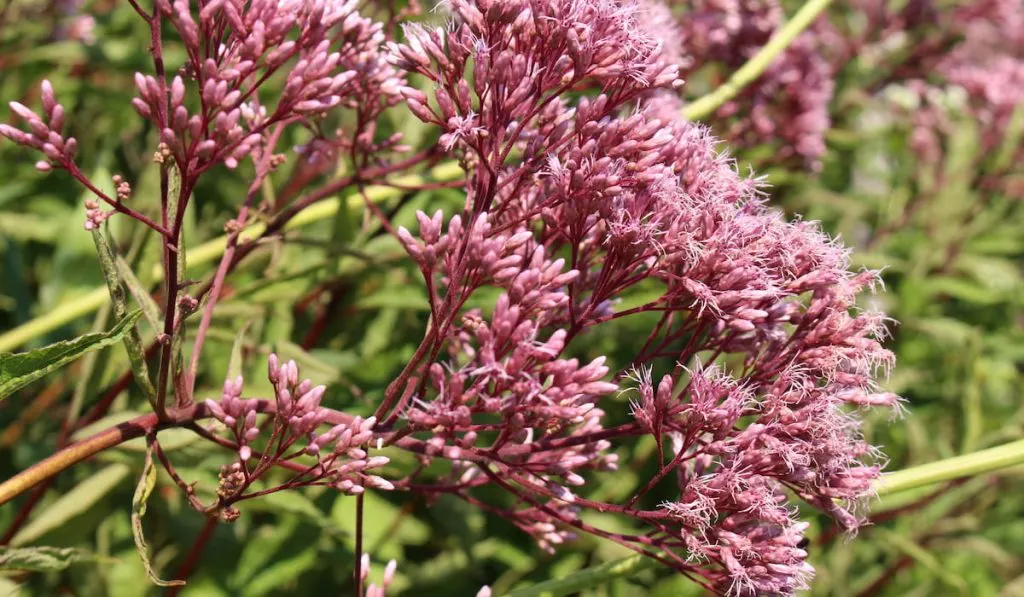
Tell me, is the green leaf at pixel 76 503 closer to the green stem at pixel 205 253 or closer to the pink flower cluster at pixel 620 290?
the green stem at pixel 205 253

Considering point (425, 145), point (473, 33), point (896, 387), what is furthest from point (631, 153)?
point (896, 387)

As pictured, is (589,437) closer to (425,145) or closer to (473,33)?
(473,33)

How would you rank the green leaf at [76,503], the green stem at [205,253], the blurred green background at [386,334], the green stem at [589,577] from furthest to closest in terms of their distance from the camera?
the blurred green background at [386,334], the green stem at [205,253], the green leaf at [76,503], the green stem at [589,577]

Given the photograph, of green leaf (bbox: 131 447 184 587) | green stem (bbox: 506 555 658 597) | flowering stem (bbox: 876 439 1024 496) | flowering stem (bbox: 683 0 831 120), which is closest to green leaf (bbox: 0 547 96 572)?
green leaf (bbox: 131 447 184 587)

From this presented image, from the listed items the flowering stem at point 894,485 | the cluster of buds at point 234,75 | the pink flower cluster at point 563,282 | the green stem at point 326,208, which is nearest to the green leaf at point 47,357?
the pink flower cluster at point 563,282

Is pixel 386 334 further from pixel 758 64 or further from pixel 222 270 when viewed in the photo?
pixel 758 64

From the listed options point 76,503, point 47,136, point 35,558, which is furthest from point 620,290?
point 76,503

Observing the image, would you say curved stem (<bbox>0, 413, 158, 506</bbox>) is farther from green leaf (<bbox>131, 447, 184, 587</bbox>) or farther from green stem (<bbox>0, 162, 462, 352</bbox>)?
green stem (<bbox>0, 162, 462, 352</bbox>)

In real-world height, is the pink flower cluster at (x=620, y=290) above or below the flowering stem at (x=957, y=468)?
above
